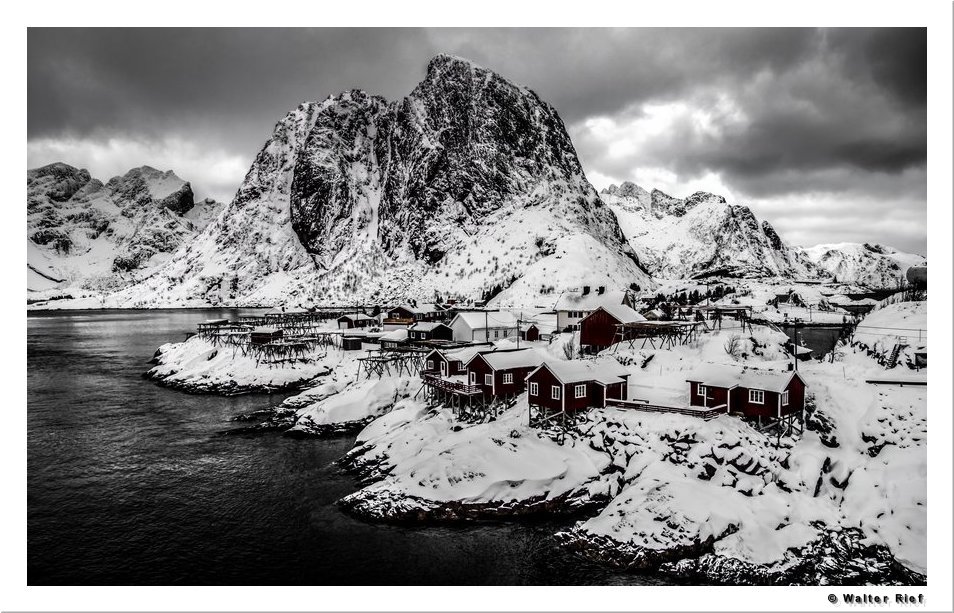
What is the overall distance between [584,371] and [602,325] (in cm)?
1746

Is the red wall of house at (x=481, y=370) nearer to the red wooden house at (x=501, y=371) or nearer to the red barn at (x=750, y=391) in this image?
the red wooden house at (x=501, y=371)

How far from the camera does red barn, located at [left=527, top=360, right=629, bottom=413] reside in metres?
35.7

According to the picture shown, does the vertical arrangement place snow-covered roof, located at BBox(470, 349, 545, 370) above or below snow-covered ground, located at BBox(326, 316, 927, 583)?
above

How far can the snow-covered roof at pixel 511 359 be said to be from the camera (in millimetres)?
41378

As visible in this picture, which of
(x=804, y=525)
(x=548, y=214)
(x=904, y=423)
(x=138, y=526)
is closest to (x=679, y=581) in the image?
(x=804, y=525)

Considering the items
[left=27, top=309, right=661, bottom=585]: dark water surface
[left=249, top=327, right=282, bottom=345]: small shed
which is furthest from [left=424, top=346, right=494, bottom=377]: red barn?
[left=249, top=327, right=282, bottom=345]: small shed

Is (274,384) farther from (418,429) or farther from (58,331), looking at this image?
(58,331)

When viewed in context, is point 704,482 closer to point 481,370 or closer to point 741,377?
point 741,377

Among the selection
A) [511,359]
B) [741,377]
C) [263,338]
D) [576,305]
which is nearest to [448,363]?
[511,359]

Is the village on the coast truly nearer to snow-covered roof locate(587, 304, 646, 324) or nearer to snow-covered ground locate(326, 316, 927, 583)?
snow-covered roof locate(587, 304, 646, 324)

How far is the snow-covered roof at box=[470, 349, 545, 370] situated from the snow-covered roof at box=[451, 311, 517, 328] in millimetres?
24394

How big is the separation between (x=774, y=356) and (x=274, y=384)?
5223 centimetres

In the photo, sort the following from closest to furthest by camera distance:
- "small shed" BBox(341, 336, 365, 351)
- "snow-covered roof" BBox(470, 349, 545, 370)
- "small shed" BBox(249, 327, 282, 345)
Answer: "snow-covered roof" BBox(470, 349, 545, 370)
"small shed" BBox(341, 336, 365, 351)
"small shed" BBox(249, 327, 282, 345)

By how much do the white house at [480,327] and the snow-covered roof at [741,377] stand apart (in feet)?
112
